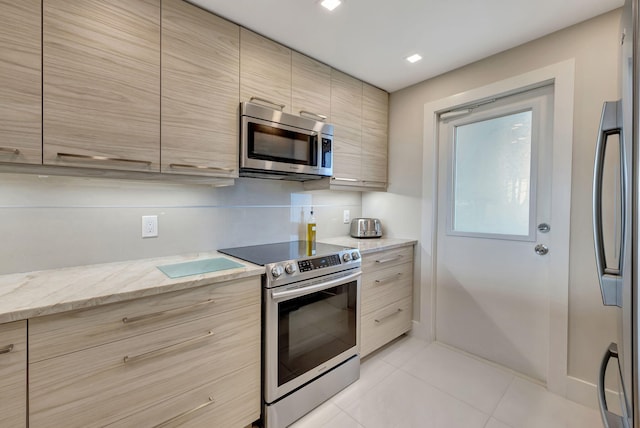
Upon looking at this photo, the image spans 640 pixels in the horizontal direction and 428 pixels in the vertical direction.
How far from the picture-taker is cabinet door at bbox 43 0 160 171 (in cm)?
112

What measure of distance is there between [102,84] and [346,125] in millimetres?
1576

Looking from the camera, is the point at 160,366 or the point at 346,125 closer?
the point at 160,366

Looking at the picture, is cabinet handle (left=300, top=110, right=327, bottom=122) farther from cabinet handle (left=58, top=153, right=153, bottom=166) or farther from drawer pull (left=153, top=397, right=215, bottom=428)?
drawer pull (left=153, top=397, right=215, bottom=428)

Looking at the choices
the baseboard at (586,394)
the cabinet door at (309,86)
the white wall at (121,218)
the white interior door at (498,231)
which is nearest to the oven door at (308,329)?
the white wall at (121,218)

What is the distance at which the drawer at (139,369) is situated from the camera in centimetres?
92

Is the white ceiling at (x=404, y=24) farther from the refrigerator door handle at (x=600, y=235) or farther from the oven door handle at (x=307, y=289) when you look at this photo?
the oven door handle at (x=307, y=289)

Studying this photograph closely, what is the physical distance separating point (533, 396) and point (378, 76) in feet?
8.36

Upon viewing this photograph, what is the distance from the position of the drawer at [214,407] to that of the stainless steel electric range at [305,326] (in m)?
0.08

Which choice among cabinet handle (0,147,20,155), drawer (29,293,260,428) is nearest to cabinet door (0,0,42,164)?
cabinet handle (0,147,20,155)

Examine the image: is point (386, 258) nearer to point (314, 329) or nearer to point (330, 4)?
point (314, 329)

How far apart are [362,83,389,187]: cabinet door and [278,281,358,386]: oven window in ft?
3.58

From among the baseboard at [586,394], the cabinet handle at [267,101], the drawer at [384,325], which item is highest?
the cabinet handle at [267,101]

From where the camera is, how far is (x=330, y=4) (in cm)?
146

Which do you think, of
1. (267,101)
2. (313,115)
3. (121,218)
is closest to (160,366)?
(121,218)
